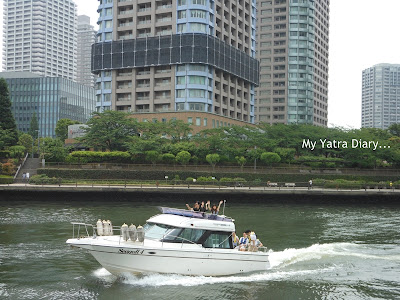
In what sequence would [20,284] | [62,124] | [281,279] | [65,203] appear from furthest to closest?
[62,124] → [65,203] → [281,279] → [20,284]

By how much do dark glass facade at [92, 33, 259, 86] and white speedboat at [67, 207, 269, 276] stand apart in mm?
85614

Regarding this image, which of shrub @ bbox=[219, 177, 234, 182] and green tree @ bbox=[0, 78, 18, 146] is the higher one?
green tree @ bbox=[0, 78, 18, 146]

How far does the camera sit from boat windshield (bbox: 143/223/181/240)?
23188 mm

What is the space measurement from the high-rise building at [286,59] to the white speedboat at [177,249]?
486 ft

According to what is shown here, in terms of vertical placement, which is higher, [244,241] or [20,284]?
[244,241]

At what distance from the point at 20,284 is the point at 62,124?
12354 centimetres

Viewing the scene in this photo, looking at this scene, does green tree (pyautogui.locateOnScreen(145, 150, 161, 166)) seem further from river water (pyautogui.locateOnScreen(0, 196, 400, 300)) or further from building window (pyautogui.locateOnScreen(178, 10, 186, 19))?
building window (pyautogui.locateOnScreen(178, 10, 186, 19))

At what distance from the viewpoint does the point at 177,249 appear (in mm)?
22297

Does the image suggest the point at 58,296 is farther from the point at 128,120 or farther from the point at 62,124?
the point at 62,124

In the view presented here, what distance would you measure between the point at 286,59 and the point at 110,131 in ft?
326

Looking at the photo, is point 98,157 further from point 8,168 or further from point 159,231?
point 159,231

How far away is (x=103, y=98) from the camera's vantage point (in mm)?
115125

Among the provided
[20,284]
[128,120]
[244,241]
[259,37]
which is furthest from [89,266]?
[259,37]

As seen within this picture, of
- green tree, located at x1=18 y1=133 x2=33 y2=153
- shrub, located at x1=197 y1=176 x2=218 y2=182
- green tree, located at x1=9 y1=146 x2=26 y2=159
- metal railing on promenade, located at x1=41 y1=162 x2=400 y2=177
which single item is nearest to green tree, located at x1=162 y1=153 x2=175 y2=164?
metal railing on promenade, located at x1=41 y1=162 x2=400 y2=177
